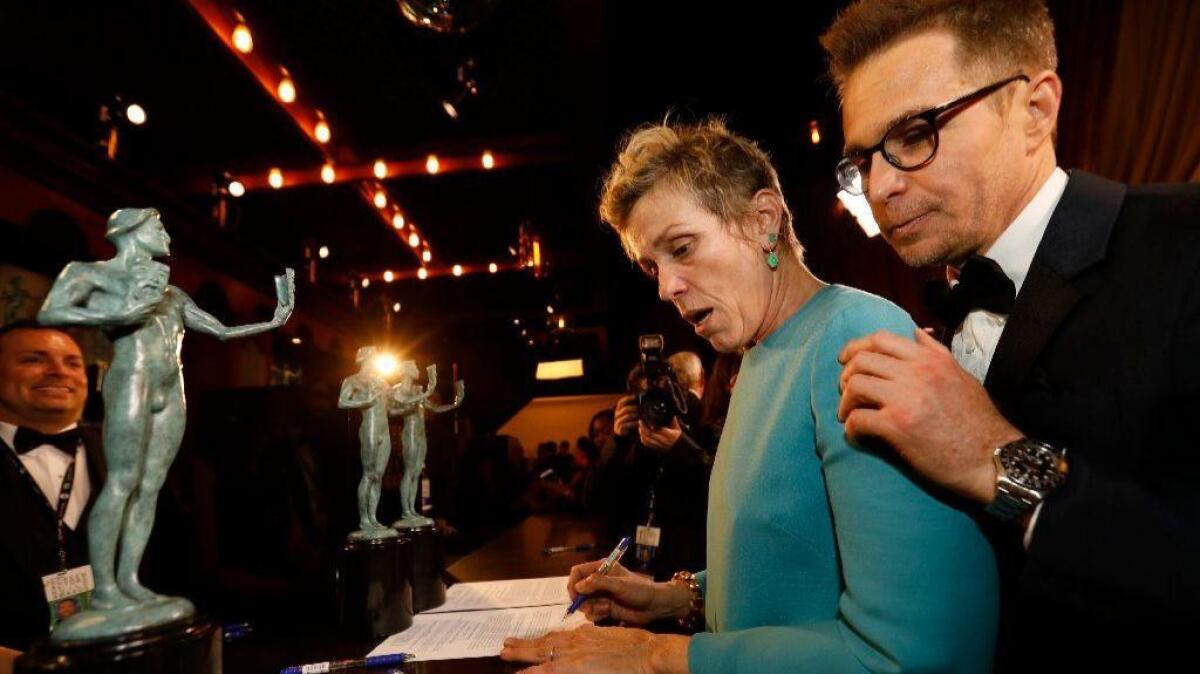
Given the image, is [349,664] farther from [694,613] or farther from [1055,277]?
[1055,277]

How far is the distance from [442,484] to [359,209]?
519 cm

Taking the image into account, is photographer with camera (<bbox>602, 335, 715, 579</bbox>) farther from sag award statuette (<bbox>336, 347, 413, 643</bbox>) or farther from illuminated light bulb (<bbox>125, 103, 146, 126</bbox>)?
illuminated light bulb (<bbox>125, 103, 146, 126</bbox>)

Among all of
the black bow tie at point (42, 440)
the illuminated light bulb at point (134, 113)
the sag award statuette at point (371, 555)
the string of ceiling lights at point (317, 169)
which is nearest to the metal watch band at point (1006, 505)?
the sag award statuette at point (371, 555)

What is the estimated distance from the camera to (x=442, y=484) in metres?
4.72

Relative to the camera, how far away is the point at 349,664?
116 cm

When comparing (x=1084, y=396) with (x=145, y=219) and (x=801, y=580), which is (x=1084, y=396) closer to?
(x=801, y=580)

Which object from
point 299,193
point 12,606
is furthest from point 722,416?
point 299,193

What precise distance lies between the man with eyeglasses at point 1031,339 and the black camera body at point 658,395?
4.98 ft

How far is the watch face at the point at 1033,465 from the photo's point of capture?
2.57ft

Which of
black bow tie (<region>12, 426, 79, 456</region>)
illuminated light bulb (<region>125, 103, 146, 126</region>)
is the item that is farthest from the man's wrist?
illuminated light bulb (<region>125, 103, 146, 126</region>)

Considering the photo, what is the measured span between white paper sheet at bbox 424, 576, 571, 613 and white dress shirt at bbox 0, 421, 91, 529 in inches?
92.5

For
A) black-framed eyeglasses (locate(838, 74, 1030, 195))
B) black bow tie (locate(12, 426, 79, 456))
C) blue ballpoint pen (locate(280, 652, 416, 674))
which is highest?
black-framed eyeglasses (locate(838, 74, 1030, 195))

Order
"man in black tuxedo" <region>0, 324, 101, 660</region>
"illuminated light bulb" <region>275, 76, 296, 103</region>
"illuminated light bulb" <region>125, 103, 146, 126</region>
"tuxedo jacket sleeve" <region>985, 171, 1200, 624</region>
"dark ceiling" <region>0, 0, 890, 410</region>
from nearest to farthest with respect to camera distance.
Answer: "tuxedo jacket sleeve" <region>985, 171, 1200, 624</region> < "man in black tuxedo" <region>0, 324, 101, 660</region> < "dark ceiling" <region>0, 0, 890, 410</region> < "illuminated light bulb" <region>125, 103, 146, 126</region> < "illuminated light bulb" <region>275, 76, 296, 103</region>

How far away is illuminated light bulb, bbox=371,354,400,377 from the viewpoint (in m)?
1.71
